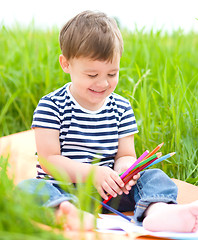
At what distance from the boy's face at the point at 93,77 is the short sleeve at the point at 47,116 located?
0.33 ft

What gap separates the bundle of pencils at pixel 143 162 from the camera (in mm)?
1144

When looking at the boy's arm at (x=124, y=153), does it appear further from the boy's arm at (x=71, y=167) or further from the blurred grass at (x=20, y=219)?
the blurred grass at (x=20, y=219)

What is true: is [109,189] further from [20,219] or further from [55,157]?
[20,219]

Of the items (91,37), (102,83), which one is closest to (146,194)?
(102,83)

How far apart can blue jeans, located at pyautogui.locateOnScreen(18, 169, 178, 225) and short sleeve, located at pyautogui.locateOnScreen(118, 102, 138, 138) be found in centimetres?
17

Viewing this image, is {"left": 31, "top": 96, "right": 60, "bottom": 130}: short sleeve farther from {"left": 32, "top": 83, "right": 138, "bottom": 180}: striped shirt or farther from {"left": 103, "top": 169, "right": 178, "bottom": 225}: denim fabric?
{"left": 103, "top": 169, "right": 178, "bottom": 225}: denim fabric

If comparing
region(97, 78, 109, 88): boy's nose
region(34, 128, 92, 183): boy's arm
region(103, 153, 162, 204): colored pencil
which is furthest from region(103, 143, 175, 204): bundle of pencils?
region(97, 78, 109, 88): boy's nose

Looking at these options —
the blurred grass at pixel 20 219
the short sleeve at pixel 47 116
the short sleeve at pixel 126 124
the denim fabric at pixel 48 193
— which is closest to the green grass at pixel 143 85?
the short sleeve at pixel 126 124

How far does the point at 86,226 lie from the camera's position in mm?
999

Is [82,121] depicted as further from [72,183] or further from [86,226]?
[86,226]

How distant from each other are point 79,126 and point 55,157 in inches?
5.6

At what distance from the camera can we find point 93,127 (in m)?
1.41

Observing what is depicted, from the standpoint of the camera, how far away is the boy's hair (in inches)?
49.9

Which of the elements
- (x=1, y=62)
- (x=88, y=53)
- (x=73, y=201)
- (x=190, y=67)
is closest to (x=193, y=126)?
(x=88, y=53)
